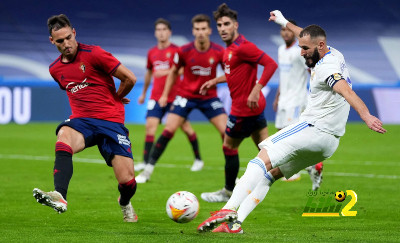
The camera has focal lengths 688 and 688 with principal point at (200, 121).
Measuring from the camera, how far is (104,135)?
660 centimetres

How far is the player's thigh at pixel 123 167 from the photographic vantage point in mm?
6617

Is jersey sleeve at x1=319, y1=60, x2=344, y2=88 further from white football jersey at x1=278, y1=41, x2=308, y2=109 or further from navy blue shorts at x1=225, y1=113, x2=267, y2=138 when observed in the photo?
white football jersey at x1=278, y1=41, x2=308, y2=109

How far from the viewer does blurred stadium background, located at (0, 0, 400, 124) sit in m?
30.0

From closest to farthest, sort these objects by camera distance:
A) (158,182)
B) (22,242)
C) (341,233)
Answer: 1. (22,242)
2. (341,233)
3. (158,182)

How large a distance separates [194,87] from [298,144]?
478cm

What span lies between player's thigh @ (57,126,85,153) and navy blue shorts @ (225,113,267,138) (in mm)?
2293

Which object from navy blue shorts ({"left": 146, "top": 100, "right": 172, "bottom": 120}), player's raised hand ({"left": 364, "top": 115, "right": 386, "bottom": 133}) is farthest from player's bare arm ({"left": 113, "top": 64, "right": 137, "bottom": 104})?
navy blue shorts ({"left": 146, "top": 100, "right": 172, "bottom": 120})

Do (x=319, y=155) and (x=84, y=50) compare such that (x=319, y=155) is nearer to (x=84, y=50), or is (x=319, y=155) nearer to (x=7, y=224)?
(x=84, y=50)

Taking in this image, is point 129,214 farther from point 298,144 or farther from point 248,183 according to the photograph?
point 298,144

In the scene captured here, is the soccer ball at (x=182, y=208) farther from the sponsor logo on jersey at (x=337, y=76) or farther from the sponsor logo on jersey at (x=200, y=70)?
the sponsor logo on jersey at (x=200, y=70)

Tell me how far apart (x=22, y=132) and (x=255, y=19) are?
14.5 meters

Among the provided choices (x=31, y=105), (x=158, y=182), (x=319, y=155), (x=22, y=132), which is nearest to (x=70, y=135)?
(x=319, y=155)

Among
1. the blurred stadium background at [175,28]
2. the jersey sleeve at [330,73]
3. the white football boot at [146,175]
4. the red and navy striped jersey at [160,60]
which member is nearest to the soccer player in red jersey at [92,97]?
the jersey sleeve at [330,73]

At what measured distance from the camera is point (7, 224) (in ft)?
21.7
